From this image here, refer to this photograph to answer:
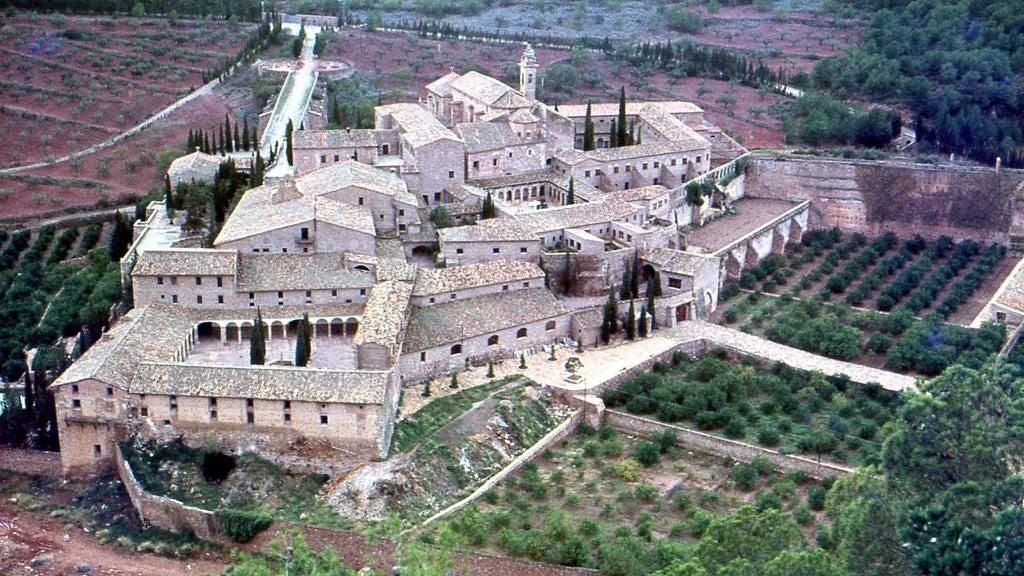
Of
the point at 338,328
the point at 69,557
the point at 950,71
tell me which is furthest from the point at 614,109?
the point at 69,557

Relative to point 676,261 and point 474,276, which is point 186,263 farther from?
point 676,261

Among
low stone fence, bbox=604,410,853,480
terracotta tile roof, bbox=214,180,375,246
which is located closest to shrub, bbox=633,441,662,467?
low stone fence, bbox=604,410,853,480

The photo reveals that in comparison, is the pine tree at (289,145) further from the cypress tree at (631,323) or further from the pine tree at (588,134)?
the cypress tree at (631,323)

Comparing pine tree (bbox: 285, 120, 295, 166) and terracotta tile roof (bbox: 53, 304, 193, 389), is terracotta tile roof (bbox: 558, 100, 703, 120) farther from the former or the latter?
terracotta tile roof (bbox: 53, 304, 193, 389)

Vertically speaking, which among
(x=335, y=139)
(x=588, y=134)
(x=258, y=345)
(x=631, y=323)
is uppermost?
(x=335, y=139)

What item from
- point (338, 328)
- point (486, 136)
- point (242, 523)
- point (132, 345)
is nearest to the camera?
point (242, 523)

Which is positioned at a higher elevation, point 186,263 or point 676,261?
point 186,263

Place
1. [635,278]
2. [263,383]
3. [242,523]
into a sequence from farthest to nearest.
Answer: [635,278] < [263,383] < [242,523]

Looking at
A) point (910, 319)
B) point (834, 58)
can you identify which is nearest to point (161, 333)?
point (910, 319)

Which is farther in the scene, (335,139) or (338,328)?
(335,139)
